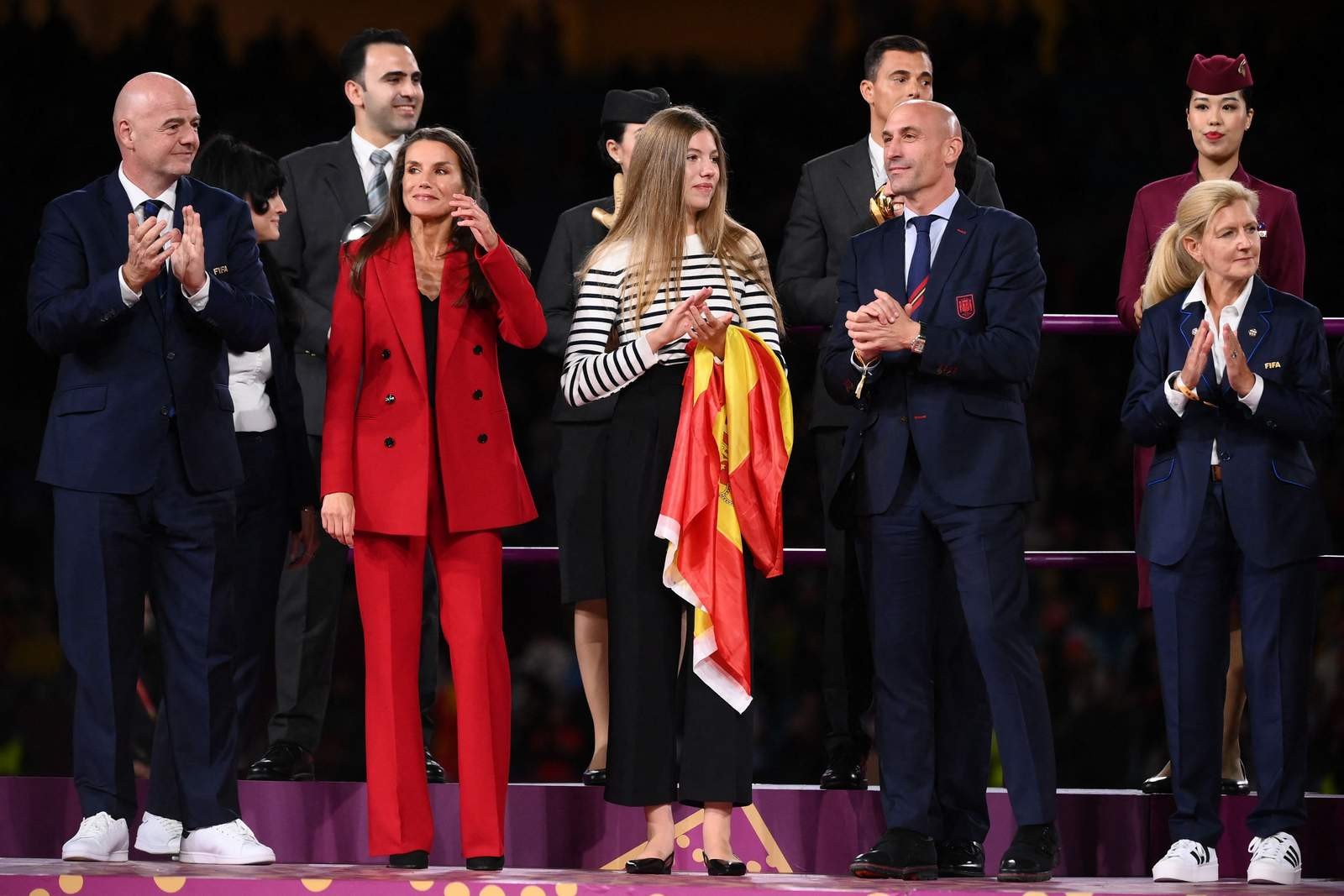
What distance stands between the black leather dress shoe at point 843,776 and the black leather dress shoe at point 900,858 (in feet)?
1.49

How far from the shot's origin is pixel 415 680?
350cm

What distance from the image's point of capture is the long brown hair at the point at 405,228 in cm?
355

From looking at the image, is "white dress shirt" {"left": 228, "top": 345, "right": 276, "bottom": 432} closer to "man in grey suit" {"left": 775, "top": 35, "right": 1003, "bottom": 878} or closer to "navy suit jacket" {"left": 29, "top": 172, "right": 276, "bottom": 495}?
"navy suit jacket" {"left": 29, "top": 172, "right": 276, "bottom": 495}

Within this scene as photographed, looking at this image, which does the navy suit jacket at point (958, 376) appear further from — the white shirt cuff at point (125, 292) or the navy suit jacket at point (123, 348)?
the white shirt cuff at point (125, 292)

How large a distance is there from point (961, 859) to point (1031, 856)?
187 millimetres

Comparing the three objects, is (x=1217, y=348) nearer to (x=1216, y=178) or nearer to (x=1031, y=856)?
(x=1216, y=178)

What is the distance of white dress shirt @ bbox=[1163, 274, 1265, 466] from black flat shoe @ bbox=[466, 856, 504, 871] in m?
1.60

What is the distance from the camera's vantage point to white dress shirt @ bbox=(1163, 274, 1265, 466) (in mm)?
3498

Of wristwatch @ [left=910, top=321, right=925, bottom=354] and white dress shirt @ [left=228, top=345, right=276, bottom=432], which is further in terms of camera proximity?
white dress shirt @ [left=228, top=345, right=276, bottom=432]

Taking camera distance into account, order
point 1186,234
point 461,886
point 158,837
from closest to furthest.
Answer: point 461,886 < point 158,837 < point 1186,234

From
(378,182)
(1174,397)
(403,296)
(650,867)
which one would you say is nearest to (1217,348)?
(1174,397)

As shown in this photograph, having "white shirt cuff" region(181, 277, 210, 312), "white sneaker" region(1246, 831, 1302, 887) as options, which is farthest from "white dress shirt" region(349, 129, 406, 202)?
"white sneaker" region(1246, 831, 1302, 887)

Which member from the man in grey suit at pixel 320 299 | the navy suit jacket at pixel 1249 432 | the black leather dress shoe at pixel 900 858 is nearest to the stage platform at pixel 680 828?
the man in grey suit at pixel 320 299

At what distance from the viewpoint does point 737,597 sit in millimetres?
3426
